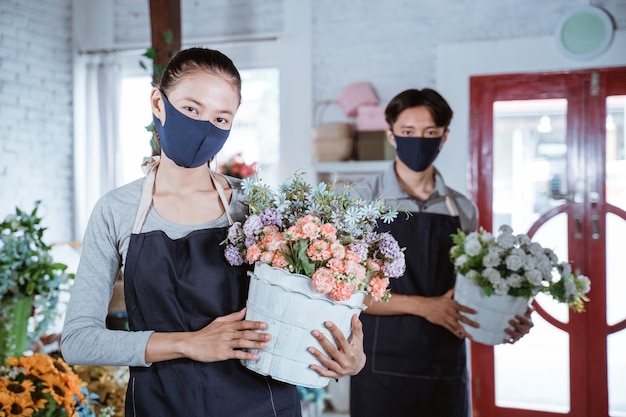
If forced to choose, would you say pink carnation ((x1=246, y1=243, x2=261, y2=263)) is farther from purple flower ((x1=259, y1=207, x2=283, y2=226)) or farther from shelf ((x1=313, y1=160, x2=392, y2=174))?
shelf ((x1=313, y1=160, x2=392, y2=174))

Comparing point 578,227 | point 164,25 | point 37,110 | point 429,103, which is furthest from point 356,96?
point 37,110

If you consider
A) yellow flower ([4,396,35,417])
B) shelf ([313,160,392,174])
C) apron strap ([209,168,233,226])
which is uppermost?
shelf ([313,160,392,174])

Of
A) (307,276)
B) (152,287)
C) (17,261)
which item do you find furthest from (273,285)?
(17,261)

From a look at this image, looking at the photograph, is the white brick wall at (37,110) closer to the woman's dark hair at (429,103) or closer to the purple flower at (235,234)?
the woman's dark hair at (429,103)

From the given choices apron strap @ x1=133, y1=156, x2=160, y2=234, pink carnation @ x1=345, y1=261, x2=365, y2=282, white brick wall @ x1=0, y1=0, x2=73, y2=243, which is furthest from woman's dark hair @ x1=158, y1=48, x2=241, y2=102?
white brick wall @ x1=0, y1=0, x2=73, y2=243

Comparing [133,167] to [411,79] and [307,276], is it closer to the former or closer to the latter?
[411,79]

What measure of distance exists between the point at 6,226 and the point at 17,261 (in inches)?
6.2

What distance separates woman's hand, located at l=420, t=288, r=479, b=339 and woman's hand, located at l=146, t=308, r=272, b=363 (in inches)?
43.4

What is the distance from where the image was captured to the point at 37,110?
17.9ft

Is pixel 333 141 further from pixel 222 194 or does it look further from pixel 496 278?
pixel 222 194

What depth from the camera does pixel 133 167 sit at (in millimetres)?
5863

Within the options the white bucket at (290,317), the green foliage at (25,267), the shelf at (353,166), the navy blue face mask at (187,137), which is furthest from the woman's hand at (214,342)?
the shelf at (353,166)

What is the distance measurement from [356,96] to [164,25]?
4.62ft

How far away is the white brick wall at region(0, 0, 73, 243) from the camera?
5.20 metres
